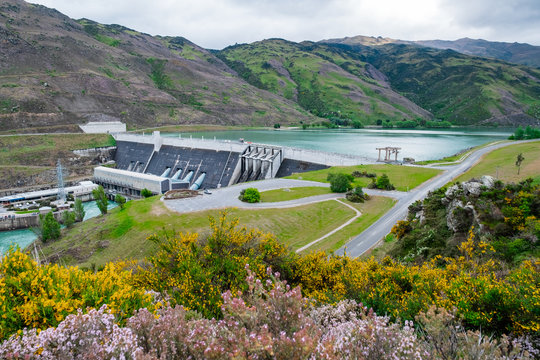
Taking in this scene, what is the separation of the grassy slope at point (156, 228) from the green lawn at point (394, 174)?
35.4ft

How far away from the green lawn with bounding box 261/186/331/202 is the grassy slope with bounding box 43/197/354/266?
3614 mm

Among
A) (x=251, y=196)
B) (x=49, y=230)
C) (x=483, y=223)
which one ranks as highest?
(x=483, y=223)

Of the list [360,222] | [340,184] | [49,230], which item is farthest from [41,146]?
[360,222]

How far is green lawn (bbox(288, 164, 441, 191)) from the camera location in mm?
42531

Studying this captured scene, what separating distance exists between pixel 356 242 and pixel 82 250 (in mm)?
28114

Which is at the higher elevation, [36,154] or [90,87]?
Answer: [90,87]

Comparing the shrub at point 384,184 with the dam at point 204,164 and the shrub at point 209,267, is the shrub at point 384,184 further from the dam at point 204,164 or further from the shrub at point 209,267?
the shrub at point 209,267

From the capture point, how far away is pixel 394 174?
4678cm

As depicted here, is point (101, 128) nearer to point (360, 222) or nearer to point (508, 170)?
point (360, 222)

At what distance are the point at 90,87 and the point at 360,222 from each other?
134 metres

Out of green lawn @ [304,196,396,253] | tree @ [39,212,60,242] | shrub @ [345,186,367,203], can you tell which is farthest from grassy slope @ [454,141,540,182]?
tree @ [39,212,60,242]

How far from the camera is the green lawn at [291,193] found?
127ft

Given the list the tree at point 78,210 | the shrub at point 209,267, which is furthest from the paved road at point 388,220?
the tree at point 78,210

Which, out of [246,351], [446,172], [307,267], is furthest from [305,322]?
[446,172]
